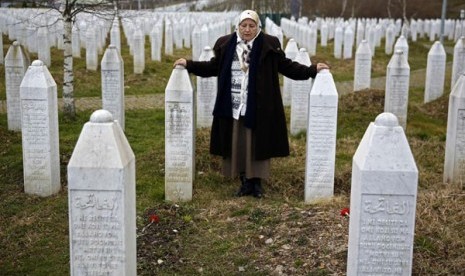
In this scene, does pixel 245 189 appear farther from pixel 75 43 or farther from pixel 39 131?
pixel 75 43

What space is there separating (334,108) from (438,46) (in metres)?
8.77

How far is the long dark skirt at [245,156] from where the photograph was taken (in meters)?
6.95

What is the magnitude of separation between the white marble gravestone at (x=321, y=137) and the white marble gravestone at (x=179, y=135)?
1.39 metres

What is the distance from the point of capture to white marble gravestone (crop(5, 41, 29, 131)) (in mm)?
10336

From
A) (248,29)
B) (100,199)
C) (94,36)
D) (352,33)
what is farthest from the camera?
(352,33)

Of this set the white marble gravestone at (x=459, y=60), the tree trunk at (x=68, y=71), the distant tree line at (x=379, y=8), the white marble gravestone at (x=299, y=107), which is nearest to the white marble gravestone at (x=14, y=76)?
the tree trunk at (x=68, y=71)

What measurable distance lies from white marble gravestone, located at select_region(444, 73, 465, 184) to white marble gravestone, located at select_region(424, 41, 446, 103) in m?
7.29

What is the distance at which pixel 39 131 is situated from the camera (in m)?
7.20

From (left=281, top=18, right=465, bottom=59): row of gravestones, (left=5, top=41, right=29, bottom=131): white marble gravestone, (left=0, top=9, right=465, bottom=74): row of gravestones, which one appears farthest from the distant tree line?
(left=5, top=41, right=29, bottom=131): white marble gravestone

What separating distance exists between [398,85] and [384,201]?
7.89 meters

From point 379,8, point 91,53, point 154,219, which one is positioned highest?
point 379,8

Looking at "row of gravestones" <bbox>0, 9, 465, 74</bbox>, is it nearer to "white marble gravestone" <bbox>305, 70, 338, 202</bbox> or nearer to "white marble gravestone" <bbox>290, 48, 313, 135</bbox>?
"white marble gravestone" <bbox>290, 48, 313, 135</bbox>

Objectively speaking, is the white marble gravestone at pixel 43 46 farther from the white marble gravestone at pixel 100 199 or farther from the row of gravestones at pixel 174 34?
the white marble gravestone at pixel 100 199

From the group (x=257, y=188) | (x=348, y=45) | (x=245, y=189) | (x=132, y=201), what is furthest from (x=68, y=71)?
(x=348, y=45)
